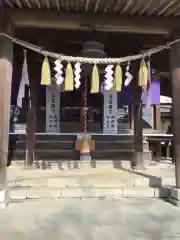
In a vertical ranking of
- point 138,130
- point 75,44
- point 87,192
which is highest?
point 75,44

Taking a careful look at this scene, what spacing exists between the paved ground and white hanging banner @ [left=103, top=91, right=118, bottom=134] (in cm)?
678

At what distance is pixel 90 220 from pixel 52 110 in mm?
8974

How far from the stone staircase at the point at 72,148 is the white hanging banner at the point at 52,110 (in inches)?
32.1

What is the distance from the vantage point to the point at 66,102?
14680 mm

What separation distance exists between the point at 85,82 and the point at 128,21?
6161mm

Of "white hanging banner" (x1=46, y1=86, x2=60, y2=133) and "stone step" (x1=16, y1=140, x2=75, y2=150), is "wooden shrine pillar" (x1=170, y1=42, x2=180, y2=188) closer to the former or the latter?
"stone step" (x1=16, y1=140, x2=75, y2=150)

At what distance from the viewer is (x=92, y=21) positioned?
606 centimetres

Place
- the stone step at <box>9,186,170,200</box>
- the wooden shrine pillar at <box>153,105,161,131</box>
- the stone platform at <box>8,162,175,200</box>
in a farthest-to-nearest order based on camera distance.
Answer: the wooden shrine pillar at <box>153,105,161,131</box> → the stone platform at <box>8,162,175,200</box> → the stone step at <box>9,186,170,200</box>

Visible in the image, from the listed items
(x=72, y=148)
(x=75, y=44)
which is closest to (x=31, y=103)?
(x=75, y=44)

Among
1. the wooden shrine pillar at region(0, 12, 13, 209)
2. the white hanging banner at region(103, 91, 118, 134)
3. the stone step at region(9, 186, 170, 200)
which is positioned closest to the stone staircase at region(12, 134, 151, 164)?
the white hanging banner at region(103, 91, 118, 134)

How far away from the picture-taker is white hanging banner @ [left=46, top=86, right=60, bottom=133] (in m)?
Answer: 13.2

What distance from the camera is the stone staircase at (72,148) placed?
39.0 ft

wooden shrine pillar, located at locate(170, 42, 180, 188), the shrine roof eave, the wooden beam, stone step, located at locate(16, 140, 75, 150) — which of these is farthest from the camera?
stone step, located at locate(16, 140, 75, 150)

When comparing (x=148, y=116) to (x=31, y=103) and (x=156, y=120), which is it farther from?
(x=31, y=103)
